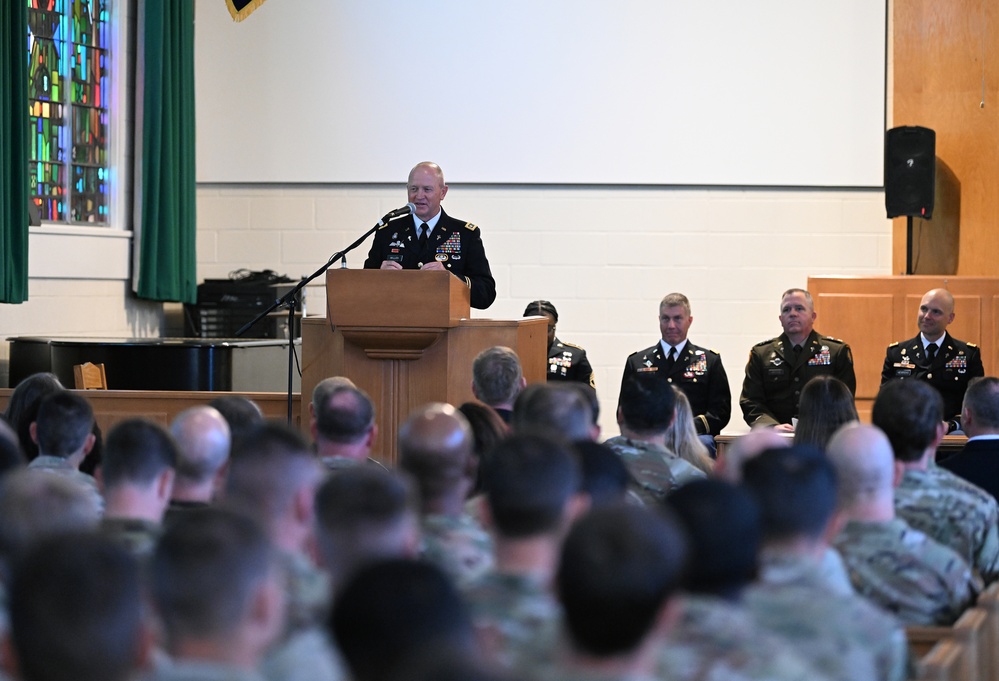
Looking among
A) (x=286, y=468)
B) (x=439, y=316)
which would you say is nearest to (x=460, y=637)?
(x=286, y=468)

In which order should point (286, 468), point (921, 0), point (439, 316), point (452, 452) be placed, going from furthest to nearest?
point (921, 0), point (439, 316), point (452, 452), point (286, 468)

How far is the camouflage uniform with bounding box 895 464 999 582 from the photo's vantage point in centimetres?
322

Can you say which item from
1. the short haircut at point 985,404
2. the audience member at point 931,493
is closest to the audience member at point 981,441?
the short haircut at point 985,404

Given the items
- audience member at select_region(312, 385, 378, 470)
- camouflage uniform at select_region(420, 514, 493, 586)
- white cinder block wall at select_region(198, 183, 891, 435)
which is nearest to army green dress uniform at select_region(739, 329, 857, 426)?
white cinder block wall at select_region(198, 183, 891, 435)

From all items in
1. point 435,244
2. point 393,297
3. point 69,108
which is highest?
point 69,108

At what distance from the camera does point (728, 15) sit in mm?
8555

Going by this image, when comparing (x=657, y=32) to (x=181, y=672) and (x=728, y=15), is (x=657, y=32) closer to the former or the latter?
(x=728, y=15)

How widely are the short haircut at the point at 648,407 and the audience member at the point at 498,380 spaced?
57cm

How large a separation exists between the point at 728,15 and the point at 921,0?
1.22 m

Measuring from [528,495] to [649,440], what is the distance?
6.00 feet

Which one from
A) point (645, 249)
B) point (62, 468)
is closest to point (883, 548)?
point (62, 468)

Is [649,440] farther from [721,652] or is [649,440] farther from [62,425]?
[721,652]

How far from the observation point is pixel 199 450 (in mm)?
2865

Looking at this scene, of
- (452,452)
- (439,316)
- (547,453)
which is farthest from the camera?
(439,316)
